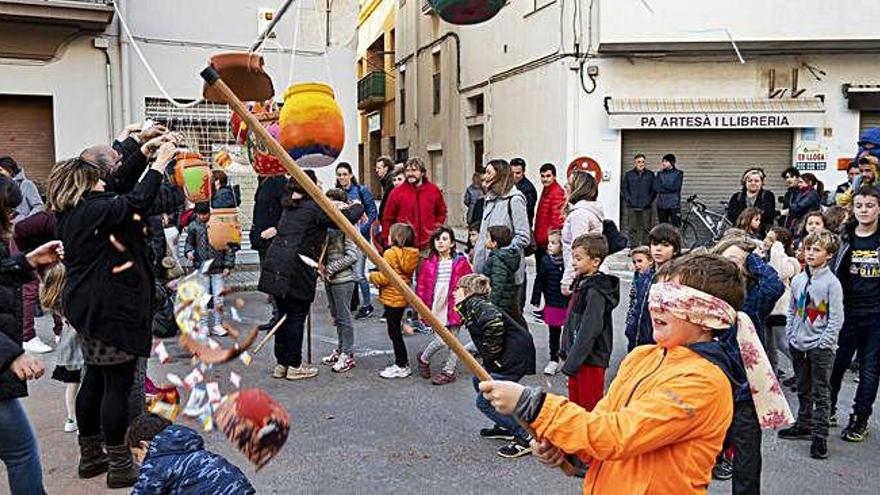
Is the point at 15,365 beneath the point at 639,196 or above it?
beneath

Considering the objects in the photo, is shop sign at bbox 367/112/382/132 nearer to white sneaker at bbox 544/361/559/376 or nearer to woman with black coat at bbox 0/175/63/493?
white sneaker at bbox 544/361/559/376

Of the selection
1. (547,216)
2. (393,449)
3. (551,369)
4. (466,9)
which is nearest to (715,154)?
(547,216)

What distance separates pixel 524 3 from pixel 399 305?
1213cm

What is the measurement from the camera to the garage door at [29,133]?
1141 cm

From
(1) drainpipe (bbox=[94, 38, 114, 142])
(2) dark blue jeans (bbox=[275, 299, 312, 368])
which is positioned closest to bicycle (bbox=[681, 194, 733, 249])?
(2) dark blue jeans (bbox=[275, 299, 312, 368])

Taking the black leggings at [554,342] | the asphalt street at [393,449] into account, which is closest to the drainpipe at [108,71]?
the asphalt street at [393,449]

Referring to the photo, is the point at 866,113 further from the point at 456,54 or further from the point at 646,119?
the point at 456,54

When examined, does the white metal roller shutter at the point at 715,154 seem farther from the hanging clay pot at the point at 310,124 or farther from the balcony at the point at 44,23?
the hanging clay pot at the point at 310,124

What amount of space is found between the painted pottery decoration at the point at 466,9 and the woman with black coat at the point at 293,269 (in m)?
2.83

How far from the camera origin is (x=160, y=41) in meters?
11.8

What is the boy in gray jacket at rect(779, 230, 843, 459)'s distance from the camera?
14.9 feet

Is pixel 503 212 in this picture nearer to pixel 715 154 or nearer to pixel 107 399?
pixel 107 399

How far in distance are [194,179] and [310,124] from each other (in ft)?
5.17

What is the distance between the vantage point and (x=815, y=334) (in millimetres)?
4672
